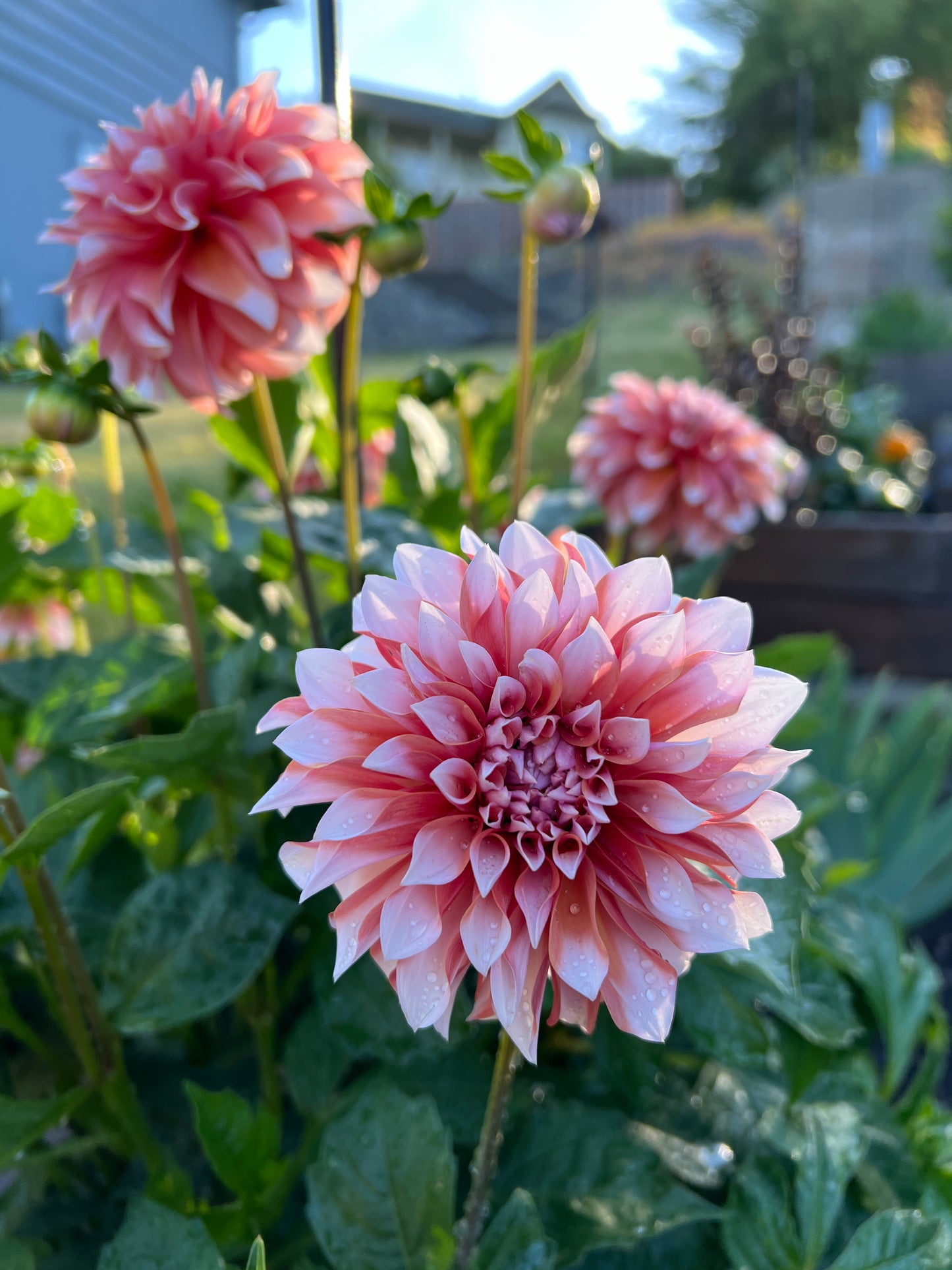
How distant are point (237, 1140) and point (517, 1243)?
0.15 meters

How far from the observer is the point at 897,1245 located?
41cm

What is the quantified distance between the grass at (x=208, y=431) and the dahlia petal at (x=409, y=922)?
1.65ft

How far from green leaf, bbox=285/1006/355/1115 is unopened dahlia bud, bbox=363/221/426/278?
1.41ft

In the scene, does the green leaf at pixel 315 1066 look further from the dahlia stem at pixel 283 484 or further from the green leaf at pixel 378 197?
the green leaf at pixel 378 197

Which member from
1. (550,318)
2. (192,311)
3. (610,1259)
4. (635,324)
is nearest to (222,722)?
(192,311)

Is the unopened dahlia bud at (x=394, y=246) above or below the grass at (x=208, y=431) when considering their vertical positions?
above

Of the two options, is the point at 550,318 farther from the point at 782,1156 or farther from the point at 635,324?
the point at 782,1156

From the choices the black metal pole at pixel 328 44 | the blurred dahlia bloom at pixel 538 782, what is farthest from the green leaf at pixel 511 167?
the blurred dahlia bloom at pixel 538 782

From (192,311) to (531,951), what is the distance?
378 millimetres

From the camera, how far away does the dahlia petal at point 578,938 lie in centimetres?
28

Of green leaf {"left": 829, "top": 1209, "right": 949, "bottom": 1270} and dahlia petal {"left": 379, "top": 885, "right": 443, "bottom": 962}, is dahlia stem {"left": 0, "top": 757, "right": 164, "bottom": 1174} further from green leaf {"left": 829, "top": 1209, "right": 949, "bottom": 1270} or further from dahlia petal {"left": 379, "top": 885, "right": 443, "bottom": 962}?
A: green leaf {"left": 829, "top": 1209, "right": 949, "bottom": 1270}

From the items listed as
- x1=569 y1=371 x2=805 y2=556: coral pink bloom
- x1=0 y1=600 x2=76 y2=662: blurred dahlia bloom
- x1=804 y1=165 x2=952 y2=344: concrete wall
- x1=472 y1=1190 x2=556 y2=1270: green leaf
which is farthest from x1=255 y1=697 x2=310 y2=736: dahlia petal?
x1=804 y1=165 x2=952 y2=344: concrete wall

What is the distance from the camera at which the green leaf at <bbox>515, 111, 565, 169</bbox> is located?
54 cm

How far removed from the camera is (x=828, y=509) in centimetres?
185
